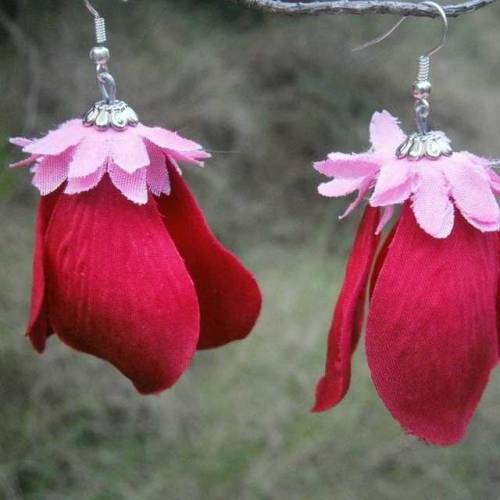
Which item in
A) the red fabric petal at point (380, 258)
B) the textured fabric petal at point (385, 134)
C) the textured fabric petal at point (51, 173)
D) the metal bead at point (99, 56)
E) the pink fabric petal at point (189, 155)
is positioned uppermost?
the metal bead at point (99, 56)

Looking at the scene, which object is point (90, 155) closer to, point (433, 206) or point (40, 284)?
point (40, 284)

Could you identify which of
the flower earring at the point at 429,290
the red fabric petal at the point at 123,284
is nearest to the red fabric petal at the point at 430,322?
the flower earring at the point at 429,290

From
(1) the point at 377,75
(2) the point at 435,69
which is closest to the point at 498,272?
(1) the point at 377,75

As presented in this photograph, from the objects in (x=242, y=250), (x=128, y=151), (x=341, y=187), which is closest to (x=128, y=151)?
(x=128, y=151)

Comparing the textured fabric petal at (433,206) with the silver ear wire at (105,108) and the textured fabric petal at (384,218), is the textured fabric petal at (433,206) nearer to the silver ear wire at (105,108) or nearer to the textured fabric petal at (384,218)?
the textured fabric petal at (384,218)

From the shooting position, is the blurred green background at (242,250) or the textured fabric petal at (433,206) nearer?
the textured fabric petal at (433,206)

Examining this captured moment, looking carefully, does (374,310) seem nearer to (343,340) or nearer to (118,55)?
(343,340)

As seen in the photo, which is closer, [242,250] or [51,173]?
[51,173]
